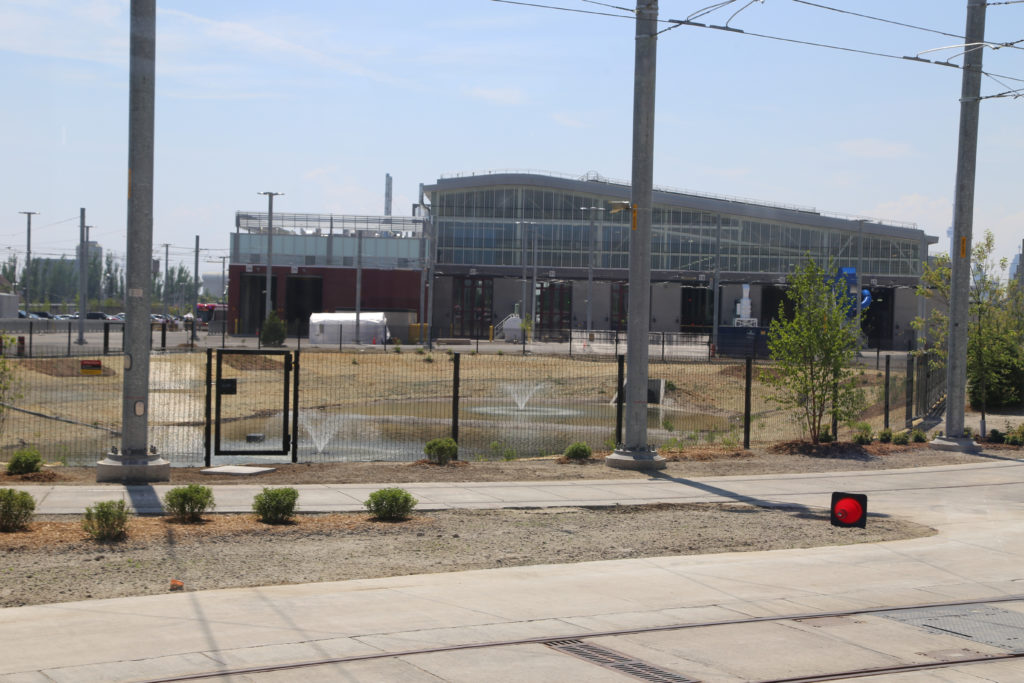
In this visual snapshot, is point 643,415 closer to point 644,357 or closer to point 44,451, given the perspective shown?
point 644,357

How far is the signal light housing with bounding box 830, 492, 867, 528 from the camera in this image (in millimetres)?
12539

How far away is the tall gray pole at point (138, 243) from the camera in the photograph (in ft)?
46.6

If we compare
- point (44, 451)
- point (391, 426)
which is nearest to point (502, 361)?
point (391, 426)

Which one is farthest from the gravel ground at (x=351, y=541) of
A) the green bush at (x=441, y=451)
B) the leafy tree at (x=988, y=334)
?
the leafy tree at (x=988, y=334)

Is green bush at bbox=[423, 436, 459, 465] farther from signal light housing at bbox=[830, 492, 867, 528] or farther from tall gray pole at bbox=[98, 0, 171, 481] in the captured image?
signal light housing at bbox=[830, 492, 867, 528]

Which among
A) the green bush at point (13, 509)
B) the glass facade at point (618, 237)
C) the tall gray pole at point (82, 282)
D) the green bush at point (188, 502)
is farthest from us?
the glass facade at point (618, 237)

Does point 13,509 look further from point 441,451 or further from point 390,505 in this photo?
point 441,451

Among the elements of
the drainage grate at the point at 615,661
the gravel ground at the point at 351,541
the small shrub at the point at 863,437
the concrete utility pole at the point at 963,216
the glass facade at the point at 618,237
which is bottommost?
the gravel ground at the point at 351,541

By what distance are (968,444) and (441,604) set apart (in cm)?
1637

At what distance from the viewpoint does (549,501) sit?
14047 millimetres

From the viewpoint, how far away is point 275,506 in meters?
11.8

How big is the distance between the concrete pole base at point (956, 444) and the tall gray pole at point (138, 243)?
1571cm

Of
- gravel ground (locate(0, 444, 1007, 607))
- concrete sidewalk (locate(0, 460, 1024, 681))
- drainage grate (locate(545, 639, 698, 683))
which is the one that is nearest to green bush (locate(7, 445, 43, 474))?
gravel ground (locate(0, 444, 1007, 607))

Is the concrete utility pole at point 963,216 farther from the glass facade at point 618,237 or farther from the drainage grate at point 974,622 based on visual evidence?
the glass facade at point 618,237
